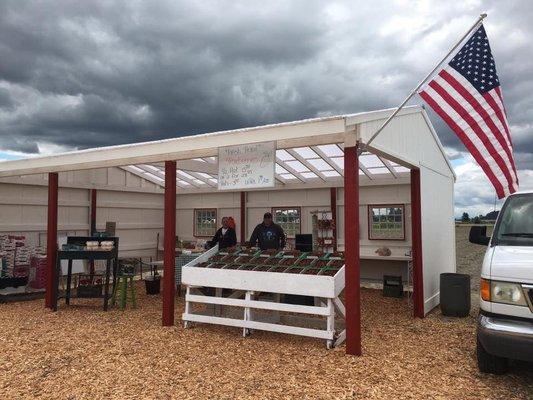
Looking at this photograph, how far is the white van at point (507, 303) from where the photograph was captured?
3957 millimetres

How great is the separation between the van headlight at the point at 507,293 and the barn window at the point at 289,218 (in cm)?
857

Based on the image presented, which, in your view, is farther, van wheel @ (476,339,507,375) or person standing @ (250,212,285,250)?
person standing @ (250,212,285,250)

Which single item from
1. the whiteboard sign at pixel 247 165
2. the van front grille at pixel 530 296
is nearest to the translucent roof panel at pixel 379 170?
the whiteboard sign at pixel 247 165


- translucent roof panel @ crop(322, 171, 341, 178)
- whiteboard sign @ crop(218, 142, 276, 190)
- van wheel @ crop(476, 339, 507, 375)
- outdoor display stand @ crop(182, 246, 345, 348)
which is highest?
translucent roof panel @ crop(322, 171, 341, 178)

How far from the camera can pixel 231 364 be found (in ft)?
16.9

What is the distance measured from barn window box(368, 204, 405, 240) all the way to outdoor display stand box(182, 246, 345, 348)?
4689 millimetres

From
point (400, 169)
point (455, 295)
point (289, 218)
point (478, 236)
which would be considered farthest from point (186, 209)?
point (478, 236)

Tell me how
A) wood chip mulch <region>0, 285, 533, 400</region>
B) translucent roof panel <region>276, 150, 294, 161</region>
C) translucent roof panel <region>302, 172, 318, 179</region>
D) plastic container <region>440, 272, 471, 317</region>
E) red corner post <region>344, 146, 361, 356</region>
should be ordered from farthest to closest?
1. translucent roof panel <region>302, 172, 318, 179</region>
2. translucent roof panel <region>276, 150, 294, 161</region>
3. plastic container <region>440, 272, 471, 317</region>
4. red corner post <region>344, 146, 361, 356</region>
5. wood chip mulch <region>0, 285, 533, 400</region>

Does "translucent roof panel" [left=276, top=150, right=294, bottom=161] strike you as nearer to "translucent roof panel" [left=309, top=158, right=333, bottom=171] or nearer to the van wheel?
"translucent roof panel" [left=309, top=158, right=333, bottom=171]

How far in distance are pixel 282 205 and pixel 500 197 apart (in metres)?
7.40

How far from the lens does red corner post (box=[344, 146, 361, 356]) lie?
5.50 metres

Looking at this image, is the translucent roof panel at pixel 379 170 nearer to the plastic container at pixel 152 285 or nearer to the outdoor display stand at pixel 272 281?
the outdoor display stand at pixel 272 281

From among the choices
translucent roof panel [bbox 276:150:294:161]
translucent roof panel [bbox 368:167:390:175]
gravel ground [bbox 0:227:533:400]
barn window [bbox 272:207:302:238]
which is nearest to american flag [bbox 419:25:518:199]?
gravel ground [bbox 0:227:533:400]

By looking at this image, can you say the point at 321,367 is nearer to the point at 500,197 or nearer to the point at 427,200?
the point at 500,197
